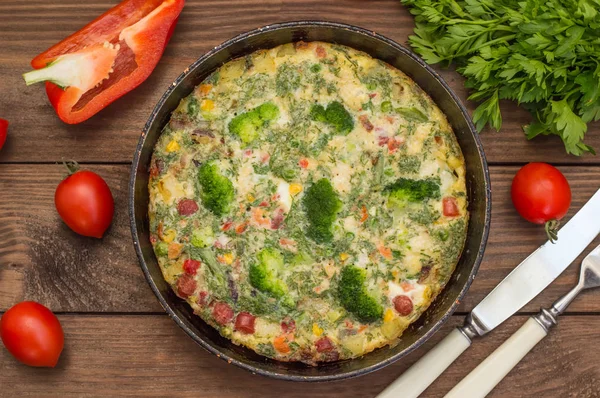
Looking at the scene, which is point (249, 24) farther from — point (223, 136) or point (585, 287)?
point (585, 287)

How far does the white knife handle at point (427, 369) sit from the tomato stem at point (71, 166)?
187 centimetres

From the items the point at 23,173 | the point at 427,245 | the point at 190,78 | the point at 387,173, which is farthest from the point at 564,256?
the point at 23,173

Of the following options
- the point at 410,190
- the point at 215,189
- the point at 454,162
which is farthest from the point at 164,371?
the point at 454,162

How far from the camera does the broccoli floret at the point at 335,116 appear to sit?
301 cm

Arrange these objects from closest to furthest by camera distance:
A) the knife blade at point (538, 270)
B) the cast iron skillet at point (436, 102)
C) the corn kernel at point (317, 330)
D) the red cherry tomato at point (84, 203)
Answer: the cast iron skillet at point (436, 102) < the corn kernel at point (317, 330) < the red cherry tomato at point (84, 203) < the knife blade at point (538, 270)

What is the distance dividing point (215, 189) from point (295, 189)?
1.21 ft

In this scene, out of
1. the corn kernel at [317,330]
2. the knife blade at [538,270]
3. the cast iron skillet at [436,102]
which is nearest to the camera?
the cast iron skillet at [436,102]

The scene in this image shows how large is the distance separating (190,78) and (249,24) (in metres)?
0.51

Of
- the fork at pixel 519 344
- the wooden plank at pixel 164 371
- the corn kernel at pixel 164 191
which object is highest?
the corn kernel at pixel 164 191

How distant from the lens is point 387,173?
303 centimetres

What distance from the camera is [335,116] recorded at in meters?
3.00

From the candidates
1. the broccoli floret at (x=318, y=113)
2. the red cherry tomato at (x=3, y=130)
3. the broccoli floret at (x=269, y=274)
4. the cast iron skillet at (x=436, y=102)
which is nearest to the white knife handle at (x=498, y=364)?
the cast iron skillet at (x=436, y=102)

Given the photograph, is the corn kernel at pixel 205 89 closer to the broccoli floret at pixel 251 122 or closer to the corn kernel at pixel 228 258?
the broccoli floret at pixel 251 122

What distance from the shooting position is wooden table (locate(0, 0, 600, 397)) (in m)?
3.31
